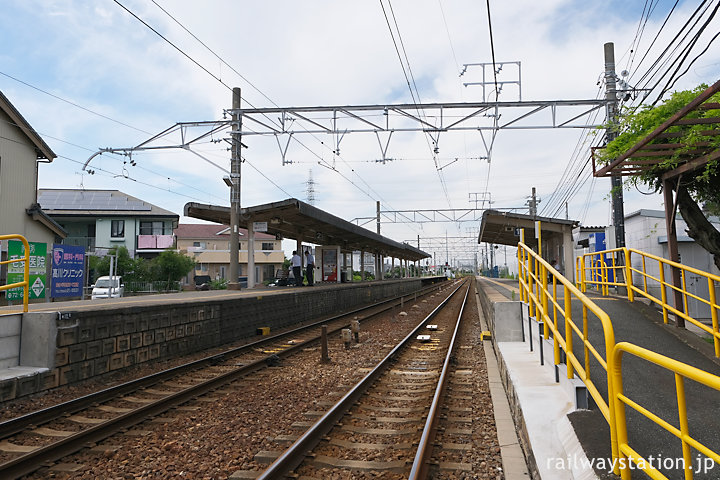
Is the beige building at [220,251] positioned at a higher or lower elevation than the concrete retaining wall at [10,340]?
higher

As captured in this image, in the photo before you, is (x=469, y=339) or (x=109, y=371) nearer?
(x=109, y=371)

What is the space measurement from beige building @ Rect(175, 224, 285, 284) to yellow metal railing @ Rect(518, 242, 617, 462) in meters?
44.8

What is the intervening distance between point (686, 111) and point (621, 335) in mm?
3061

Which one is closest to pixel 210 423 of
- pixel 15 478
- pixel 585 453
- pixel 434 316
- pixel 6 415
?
pixel 15 478

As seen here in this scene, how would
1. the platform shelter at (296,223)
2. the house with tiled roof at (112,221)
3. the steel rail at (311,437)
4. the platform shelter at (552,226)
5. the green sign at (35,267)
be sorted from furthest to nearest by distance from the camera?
the house with tiled roof at (112,221)
the platform shelter at (552,226)
the platform shelter at (296,223)
the green sign at (35,267)
the steel rail at (311,437)

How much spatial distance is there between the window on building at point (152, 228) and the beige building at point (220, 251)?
11.0 metres

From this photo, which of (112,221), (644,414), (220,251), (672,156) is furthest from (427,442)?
(220,251)

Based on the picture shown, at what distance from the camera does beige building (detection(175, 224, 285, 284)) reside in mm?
50219

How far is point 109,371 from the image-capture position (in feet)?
24.0

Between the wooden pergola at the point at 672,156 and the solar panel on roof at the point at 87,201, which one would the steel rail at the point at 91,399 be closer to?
the wooden pergola at the point at 672,156

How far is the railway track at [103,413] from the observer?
174 inches

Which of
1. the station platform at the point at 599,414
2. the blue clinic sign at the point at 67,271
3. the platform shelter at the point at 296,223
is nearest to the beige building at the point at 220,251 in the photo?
the platform shelter at the point at 296,223

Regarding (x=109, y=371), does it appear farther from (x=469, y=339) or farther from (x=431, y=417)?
(x=469, y=339)

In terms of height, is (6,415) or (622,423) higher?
(622,423)
